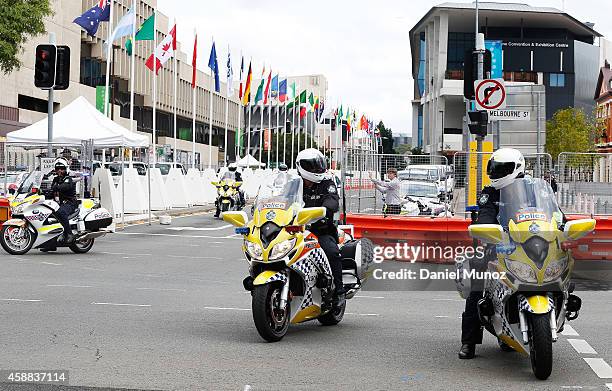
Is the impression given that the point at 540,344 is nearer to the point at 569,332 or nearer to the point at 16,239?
the point at 569,332

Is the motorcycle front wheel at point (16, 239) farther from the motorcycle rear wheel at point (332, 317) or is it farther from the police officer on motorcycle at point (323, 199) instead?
the police officer on motorcycle at point (323, 199)

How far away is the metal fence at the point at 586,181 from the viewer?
1906 centimetres

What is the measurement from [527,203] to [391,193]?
1376 cm

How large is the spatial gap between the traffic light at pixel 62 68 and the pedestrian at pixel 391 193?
705 centimetres

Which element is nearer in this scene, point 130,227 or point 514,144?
point 514,144

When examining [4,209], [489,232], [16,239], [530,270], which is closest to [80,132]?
[4,209]

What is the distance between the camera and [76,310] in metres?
10.9

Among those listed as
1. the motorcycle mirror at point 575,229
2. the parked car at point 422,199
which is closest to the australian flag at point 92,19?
the parked car at point 422,199

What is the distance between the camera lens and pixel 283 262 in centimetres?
888

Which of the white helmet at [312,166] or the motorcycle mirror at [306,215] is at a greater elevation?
the white helmet at [312,166]

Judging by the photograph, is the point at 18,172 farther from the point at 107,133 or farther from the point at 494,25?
the point at 494,25

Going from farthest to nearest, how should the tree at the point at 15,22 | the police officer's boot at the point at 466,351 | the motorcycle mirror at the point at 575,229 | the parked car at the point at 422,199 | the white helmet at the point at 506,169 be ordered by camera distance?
the tree at the point at 15,22, the parked car at the point at 422,199, the police officer's boot at the point at 466,351, the white helmet at the point at 506,169, the motorcycle mirror at the point at 575,229

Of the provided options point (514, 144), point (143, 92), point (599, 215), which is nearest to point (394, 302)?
point (599, 215)

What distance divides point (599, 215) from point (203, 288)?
845cm
